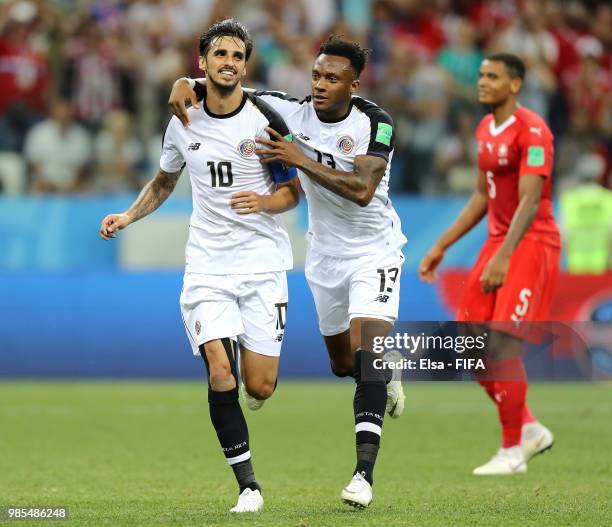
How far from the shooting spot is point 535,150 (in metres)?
8.34

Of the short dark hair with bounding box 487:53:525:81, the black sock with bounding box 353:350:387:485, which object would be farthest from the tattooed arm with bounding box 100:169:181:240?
the short dark hair with bounding box 487:53:525:81

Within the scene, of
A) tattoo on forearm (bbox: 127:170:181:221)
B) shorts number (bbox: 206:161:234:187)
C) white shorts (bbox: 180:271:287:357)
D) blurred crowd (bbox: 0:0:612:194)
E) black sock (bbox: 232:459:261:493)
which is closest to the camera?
black sock (bbox: 232:459:261:493)

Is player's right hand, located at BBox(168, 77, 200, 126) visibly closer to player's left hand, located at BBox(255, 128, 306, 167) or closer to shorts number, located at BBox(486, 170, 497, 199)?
player's left hand, located at BBox(255, 128, 306, 167)

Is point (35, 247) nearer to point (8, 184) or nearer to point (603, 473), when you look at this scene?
point (8, 184)

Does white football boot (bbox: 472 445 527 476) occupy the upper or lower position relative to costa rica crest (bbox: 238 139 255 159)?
lower

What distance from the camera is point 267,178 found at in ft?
22.3

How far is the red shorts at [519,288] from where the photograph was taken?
847 cm

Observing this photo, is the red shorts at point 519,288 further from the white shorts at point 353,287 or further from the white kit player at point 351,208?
the white kit player at point 351,208

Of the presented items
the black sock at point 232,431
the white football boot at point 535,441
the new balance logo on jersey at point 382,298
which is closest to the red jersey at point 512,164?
the white football boot at point 535,441

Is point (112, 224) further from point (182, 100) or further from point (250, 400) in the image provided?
point (250, 400)

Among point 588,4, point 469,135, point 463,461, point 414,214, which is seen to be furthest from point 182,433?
point 588,4

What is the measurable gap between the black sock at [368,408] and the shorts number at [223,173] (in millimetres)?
1103

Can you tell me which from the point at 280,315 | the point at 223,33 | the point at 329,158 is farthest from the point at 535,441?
the point at 223,33

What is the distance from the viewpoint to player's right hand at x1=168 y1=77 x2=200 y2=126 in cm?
672
